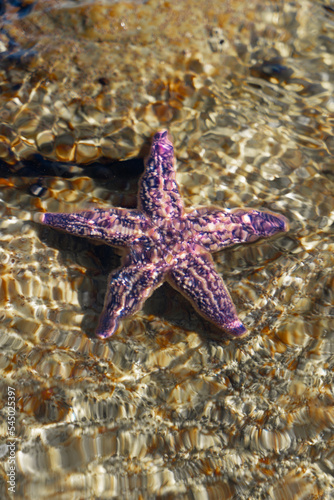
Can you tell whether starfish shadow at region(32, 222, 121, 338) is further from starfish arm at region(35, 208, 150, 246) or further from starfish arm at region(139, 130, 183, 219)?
starfish arm at region(139, 130, 183, 219)

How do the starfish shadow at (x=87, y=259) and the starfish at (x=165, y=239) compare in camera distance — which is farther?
the starfish shadow at (x=87, y=259)

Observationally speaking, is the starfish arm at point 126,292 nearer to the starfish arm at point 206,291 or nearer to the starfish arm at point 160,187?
the starfish arm at point 206,291

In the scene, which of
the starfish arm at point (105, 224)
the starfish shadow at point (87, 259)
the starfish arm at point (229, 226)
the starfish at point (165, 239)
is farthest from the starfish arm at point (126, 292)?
the starfish arm at point (229, 226)

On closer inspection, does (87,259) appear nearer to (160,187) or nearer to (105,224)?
Result: (105,224)

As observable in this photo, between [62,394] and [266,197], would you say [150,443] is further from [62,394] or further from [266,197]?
[266,197]

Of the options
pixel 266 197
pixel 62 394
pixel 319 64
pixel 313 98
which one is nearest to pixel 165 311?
pixel 62 394
